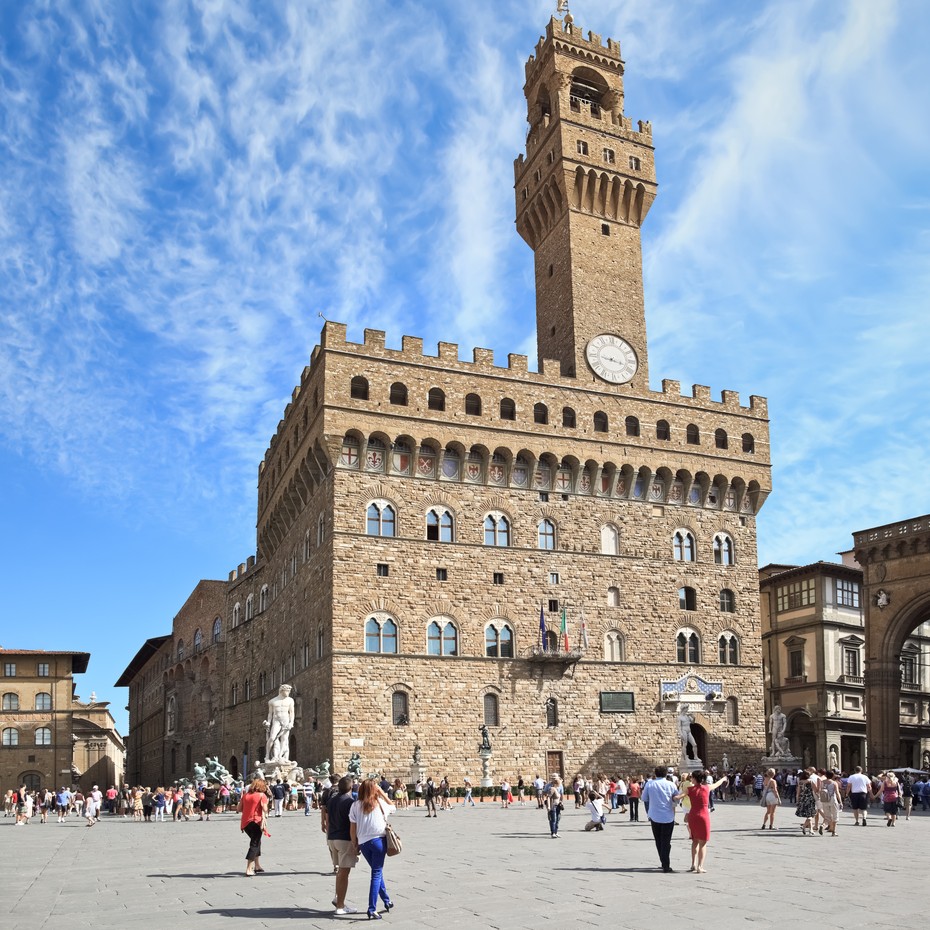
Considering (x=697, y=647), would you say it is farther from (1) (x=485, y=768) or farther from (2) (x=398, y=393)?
(2) (x=398, y=393)

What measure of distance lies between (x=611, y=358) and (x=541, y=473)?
644 centimetres

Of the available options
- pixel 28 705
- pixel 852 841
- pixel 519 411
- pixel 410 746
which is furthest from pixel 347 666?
pixel 28 705

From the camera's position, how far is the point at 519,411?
43.5 m

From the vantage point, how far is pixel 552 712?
41406mm

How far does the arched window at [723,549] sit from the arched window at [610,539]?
16.2ft

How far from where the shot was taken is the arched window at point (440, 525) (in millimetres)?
41562

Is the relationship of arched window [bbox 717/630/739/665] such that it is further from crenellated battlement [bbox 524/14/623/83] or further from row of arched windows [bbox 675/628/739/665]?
crenellated battlement [bbox 524/14/623/83]

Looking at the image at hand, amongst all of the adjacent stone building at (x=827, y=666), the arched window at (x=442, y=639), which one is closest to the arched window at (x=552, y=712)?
the arched window at (x=442, y=639)

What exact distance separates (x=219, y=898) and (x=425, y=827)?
13.4 m

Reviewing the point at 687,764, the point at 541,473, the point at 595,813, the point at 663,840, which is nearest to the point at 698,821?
the point at 663,840

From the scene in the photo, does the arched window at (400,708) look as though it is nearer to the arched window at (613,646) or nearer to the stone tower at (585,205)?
the arched window at (613,646)

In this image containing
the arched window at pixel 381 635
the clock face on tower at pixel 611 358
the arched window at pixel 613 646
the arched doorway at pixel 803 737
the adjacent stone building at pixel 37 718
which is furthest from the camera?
the adjacent stone building at pixel 37 718

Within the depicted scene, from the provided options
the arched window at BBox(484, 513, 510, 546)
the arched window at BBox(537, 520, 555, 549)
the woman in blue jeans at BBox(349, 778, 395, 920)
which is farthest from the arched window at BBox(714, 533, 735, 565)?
the woman in blue jeans at BBox(349, 778, 395, 920)

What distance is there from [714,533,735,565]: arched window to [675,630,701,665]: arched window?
3612mm
